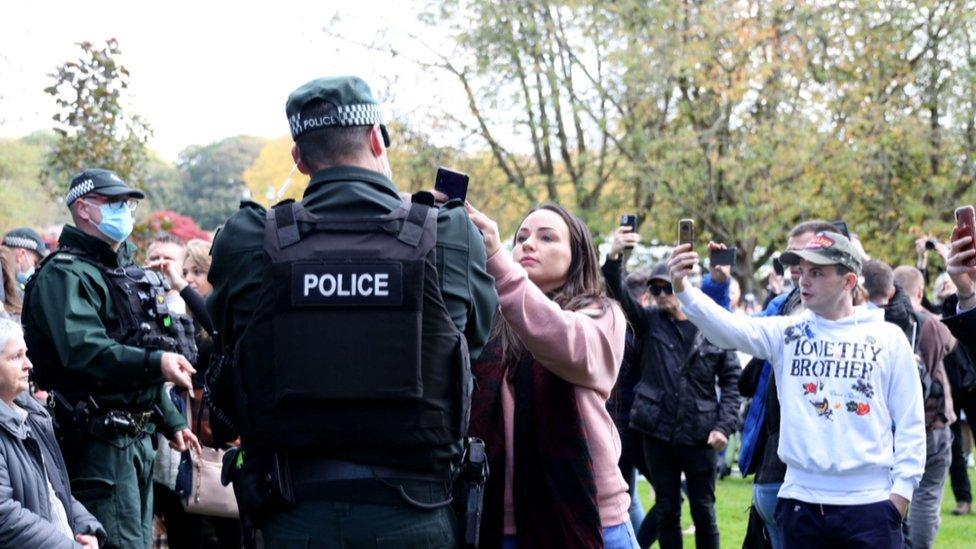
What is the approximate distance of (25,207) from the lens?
25562 millimetres

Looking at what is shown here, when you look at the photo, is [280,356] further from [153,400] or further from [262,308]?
[153,400]

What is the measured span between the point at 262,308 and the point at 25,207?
79.0 feet

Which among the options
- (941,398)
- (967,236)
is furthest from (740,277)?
(967,236)

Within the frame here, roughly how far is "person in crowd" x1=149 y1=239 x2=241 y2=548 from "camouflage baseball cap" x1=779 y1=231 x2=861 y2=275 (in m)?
3.49

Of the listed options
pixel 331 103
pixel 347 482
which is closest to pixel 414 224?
pixel 331 103

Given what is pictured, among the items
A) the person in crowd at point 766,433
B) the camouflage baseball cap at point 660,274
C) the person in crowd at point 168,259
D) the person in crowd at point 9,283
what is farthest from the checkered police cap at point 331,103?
the camouflage baseball cap at point 660,274

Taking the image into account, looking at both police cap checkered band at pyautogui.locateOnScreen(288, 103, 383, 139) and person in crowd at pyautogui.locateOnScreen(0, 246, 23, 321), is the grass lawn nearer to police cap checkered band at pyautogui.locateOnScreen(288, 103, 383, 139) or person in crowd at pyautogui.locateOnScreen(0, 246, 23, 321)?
person in crowd at pyautogui.locateOnScreen(0, 246, 23, 321)

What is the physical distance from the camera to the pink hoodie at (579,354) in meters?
3.75

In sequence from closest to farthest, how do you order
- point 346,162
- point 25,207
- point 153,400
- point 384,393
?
point 384,393 < point 346,162 < point 153,400 < point 25,207

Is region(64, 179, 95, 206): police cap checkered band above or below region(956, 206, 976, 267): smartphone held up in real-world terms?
below

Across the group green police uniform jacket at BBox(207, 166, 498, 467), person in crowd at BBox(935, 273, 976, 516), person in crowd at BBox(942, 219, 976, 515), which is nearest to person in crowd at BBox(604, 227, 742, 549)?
person in crowd at BBox(935, 273, 976, 516)

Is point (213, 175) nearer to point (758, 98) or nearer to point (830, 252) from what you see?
point (758, 98)

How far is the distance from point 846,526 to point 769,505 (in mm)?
711

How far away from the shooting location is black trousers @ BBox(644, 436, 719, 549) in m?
8.41
